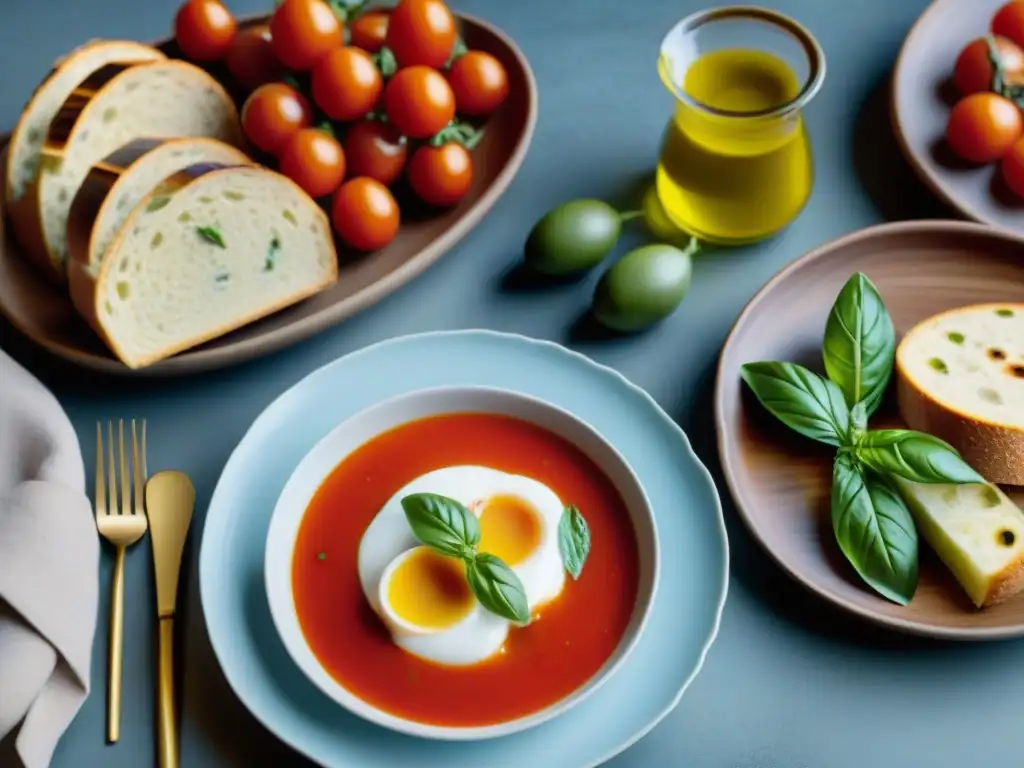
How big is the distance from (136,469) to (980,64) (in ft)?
5.03

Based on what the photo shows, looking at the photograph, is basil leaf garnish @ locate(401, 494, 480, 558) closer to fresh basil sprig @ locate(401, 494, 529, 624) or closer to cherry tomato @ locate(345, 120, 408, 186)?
fresh basil sprig @ locate(401, 494, 529, 624)

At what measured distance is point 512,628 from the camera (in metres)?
1.31

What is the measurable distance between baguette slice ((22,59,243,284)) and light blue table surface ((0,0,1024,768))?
22 centimetres

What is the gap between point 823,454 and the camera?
1525 mm

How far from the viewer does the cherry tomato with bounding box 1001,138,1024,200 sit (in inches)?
67.7

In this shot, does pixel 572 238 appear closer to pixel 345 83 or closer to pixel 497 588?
pixel 345 83

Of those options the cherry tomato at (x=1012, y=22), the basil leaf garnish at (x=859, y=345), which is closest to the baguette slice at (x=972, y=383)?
the basil leaf garnish at (x=859, y=345)

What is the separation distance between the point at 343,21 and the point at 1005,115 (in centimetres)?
114

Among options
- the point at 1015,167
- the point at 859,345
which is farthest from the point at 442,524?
the point at 1015,167

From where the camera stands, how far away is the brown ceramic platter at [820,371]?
1373 mm

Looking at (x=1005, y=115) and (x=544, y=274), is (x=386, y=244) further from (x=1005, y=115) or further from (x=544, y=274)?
(x=1005, y=115)

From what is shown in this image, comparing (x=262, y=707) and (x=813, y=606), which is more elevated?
(x=262, y=707)

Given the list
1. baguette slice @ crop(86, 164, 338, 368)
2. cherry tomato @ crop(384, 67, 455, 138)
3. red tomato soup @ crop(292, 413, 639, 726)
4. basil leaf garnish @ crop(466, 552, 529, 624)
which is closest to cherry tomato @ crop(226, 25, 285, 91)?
cherry tomato @ crop(384, 67, 455, 138)

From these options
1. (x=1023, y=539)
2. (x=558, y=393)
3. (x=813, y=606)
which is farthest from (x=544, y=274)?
(x=1023, y=539)
